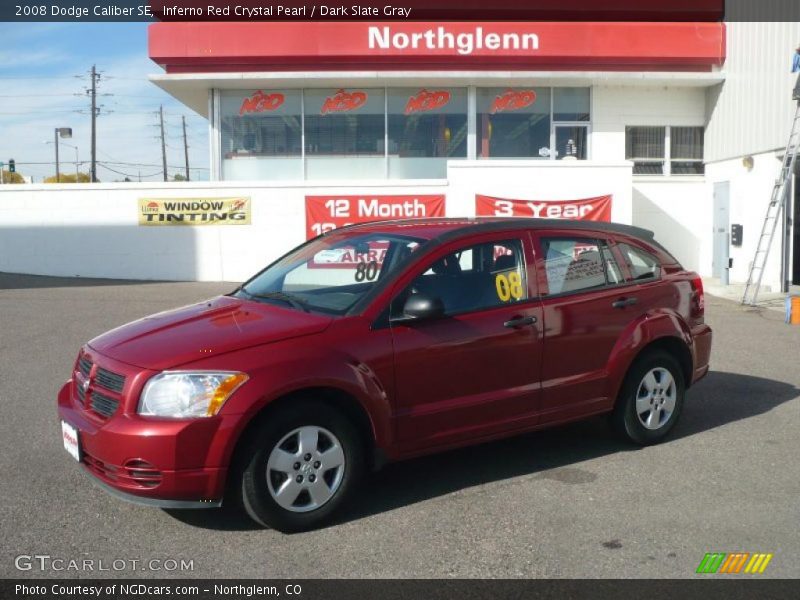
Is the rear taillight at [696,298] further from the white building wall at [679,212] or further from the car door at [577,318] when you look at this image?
the white building wall at [679,212]

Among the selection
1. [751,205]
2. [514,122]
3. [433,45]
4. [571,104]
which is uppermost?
[433,45]

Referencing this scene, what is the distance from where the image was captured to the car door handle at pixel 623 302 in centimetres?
593

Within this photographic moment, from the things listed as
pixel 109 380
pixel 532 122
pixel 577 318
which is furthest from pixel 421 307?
pixel 532 122

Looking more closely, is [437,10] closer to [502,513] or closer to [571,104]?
[571,104]

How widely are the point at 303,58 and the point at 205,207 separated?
423 centimetres

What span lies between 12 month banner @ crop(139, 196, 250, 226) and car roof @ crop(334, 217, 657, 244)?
13119 mm

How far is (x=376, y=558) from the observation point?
425cm

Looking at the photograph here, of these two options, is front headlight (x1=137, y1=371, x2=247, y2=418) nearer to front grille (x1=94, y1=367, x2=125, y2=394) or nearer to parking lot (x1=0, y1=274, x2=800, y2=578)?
front grille (x1=94, y1=367, x2=125, y2=394)

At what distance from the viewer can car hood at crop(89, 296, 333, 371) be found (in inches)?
176

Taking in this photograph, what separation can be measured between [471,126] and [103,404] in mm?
16976

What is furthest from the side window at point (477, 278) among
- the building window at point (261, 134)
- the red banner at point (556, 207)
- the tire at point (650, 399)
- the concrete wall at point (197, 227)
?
the building window at point (261, 134)

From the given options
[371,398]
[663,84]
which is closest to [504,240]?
[371,398]

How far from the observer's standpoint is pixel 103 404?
4543mm
